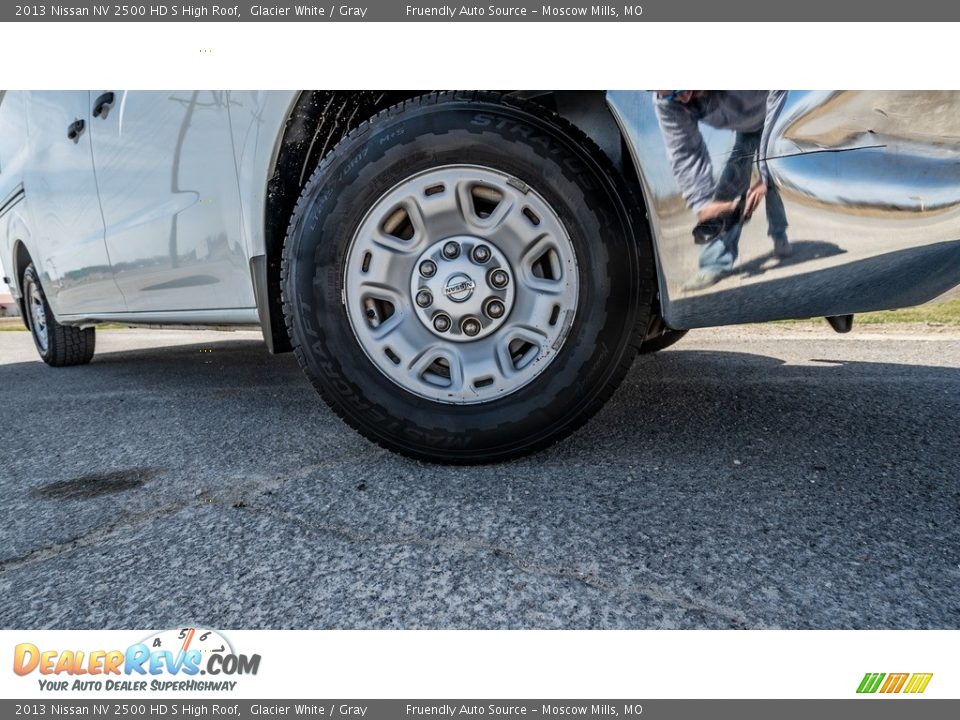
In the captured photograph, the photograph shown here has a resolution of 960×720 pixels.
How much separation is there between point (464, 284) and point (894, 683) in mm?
1105

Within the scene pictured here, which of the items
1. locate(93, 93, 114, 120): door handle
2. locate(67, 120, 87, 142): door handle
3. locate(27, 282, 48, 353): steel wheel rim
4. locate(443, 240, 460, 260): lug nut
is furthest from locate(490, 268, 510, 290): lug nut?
locate(27, 282, 48, 353): steel wheel rim

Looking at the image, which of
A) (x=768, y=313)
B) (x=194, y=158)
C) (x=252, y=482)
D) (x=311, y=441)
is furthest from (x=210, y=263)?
(x=768, y=313)

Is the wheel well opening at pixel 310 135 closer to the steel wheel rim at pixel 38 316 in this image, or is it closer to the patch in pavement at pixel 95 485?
the patch in pavement at pixel 95 485

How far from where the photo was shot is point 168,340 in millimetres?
5973

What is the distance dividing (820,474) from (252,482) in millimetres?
1424

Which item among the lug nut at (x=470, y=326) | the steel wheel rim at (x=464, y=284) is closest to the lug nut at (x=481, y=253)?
the steel wheel rim at (x=464, y=284)

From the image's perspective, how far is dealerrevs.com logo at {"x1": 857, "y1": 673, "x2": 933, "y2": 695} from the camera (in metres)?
0.84

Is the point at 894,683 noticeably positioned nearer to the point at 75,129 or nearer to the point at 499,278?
the point at 499,278

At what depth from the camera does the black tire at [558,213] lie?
1437 mm

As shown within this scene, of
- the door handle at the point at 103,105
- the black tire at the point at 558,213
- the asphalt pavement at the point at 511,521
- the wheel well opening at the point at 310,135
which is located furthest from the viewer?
the door handle at the point at 103,105

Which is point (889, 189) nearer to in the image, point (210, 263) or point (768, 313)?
point (768, 313)

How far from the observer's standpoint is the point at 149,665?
0.90 meters

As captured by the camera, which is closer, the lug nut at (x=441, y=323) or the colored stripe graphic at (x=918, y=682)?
the colored stripe graphic at (x=918, y=682)

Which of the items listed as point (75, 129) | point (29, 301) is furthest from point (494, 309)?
point (29, 301)
